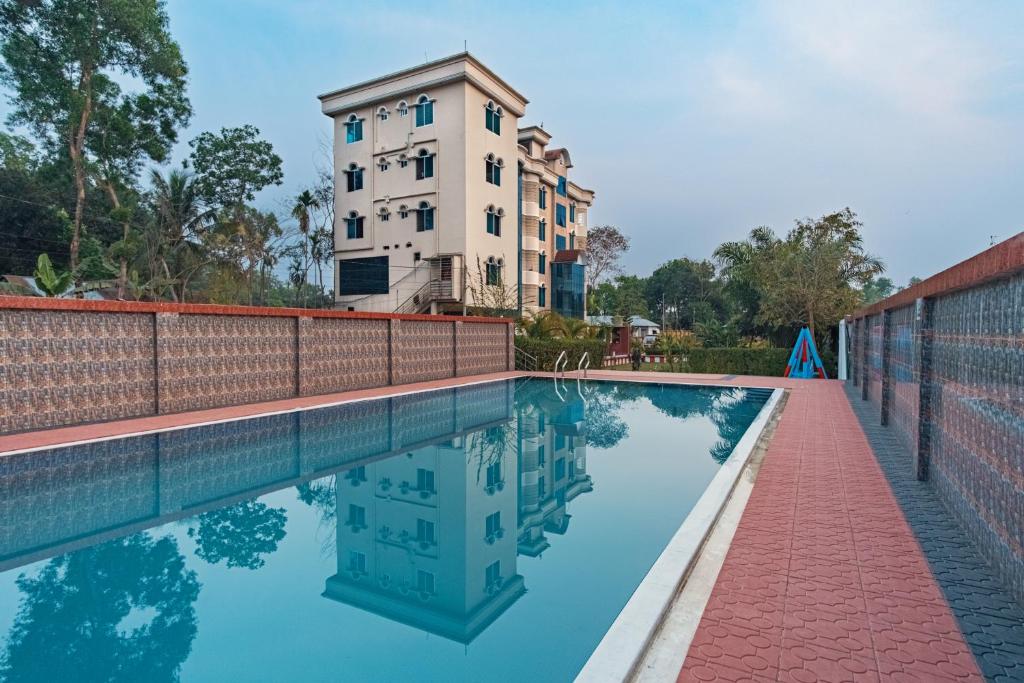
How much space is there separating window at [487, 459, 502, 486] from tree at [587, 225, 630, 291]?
3847cm

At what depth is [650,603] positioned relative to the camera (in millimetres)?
3578

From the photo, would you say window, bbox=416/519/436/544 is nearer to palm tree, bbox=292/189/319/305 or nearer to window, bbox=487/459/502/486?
window, bbox=487/459/502/486

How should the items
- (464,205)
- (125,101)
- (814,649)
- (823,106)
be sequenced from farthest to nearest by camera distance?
1. (125,101)
2. (464,205)
3. (823,106)
4. (814,649)

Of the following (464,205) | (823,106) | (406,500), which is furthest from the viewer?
(464,205)

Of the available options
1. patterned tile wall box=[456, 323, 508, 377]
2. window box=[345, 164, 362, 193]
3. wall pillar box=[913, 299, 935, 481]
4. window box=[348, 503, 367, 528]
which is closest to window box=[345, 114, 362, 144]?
window box=[345, 164, 362, 193]

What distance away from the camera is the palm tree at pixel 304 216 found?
30516mm

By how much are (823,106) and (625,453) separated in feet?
57.3

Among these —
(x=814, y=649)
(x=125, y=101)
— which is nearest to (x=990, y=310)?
(x=814, y=649)

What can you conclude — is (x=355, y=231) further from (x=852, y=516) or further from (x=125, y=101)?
(x=852, y=516)

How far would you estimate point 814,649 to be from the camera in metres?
3.12

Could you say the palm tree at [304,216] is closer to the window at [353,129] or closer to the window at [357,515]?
the window at [353,129]

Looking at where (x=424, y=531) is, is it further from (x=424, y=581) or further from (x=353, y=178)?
(x=353, y=178)

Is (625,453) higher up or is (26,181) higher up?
(26,181)

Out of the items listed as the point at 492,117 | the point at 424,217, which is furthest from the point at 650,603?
the point at 492,117
